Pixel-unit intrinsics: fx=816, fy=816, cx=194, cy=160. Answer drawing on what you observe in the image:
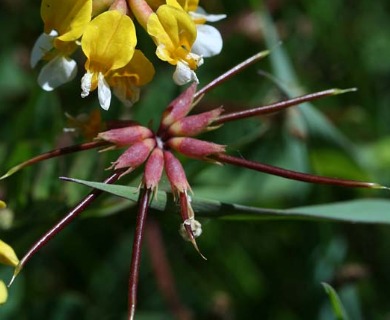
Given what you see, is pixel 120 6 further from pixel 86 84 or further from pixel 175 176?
pixel 175 176

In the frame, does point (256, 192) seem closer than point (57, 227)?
No

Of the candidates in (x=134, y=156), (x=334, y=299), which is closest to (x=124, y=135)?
(x=134, y=156)

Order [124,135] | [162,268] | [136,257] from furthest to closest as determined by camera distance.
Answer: [162,268] → [124,135] → [136,257]

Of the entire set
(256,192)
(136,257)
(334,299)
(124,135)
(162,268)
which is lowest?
(162,268)

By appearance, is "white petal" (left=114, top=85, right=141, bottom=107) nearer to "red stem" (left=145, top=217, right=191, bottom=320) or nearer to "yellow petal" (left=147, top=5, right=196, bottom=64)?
"yellow petal" (left=147, top=5, right=196, bottom=64)

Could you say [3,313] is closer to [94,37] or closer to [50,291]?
[50,291]

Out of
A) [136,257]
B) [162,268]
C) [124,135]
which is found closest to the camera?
[136,257]

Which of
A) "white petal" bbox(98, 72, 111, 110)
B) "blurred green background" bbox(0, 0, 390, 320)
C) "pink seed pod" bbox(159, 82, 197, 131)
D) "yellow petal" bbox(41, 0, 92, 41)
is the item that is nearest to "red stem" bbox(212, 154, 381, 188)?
"pink seed pod" bbox(159, 82, 197, 131)

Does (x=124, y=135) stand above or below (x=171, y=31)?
below
